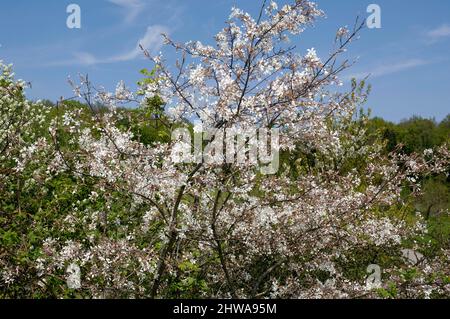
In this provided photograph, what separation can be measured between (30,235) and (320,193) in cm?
404

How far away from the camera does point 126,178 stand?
18.9 ft

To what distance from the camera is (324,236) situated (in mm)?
7012

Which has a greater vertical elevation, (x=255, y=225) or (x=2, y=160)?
(x=2, y=160)

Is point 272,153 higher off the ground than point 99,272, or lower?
higher

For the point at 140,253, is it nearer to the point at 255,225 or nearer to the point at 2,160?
the point at 255,225

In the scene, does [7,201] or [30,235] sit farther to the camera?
[7,201]

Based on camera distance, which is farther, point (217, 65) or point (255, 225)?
point (255, 225)
